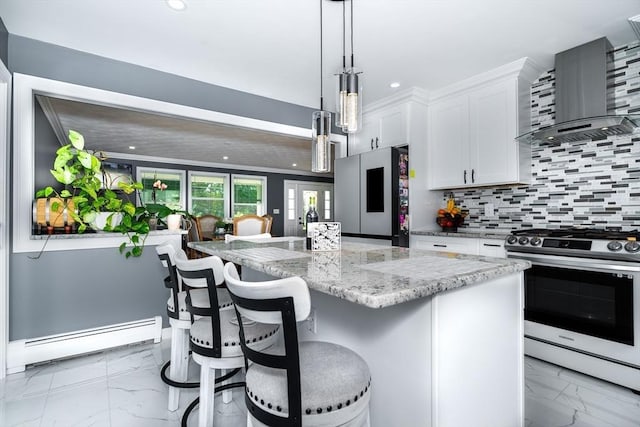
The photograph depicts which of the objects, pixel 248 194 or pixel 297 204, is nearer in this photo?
pixel 248 194

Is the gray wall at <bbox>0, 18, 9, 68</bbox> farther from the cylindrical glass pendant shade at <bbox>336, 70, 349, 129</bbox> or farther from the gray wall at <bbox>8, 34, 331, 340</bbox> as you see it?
the cylindrical glass pendant shade at <bbox>336, 70, 349, 129</bbox>

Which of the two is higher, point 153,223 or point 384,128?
point 384,128

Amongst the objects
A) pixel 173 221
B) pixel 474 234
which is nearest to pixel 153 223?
pixel 173 221

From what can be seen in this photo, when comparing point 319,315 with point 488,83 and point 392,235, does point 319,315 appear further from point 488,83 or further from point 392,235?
point 488,83

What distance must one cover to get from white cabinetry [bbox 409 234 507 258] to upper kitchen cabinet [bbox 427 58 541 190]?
0.61 m

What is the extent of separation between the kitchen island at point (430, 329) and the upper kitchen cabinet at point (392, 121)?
233 cm

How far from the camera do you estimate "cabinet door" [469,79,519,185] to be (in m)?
2.86

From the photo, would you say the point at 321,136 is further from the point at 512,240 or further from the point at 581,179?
the point at 581,179

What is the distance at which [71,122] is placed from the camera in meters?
4.37

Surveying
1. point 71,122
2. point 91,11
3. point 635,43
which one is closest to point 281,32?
point 91,11

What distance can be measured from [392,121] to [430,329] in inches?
118

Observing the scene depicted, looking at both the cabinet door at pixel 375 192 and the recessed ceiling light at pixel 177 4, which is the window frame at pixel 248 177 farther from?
the recessed ceiling light at pixel 177 4

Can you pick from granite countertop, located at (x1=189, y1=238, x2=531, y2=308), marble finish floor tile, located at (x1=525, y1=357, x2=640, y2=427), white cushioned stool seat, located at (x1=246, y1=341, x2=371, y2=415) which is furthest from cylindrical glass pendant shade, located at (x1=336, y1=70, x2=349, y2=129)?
marble finish floor tile, located at (x1=525, y1=357, x2=640, y2=427)

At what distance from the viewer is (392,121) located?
3629 mm
